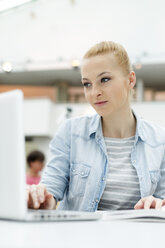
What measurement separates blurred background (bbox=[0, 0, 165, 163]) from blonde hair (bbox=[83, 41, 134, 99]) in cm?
604

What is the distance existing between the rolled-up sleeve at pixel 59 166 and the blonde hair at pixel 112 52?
30cm

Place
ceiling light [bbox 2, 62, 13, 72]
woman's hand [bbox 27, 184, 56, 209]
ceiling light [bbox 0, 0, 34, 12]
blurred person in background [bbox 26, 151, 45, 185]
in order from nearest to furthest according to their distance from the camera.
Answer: woman's hand [bbox 27, 184, 56, 209] → blurred person in background [bbox 26, 151, 45, 185] → ceiling light [bbox 0, 0, 34, 12] → ceiling light [bbox 2, 62, 13, 72]

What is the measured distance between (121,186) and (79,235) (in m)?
0.69

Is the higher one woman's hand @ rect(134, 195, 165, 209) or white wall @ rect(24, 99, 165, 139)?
white wall @ rect(24, 99, 165, 139)

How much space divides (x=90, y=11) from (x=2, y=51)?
2432mm

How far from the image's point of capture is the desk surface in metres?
0.40

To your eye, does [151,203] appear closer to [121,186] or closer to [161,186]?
[121,186]

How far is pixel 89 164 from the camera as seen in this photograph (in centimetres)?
120

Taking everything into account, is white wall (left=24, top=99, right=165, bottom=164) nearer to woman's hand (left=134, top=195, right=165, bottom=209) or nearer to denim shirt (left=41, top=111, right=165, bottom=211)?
denim shirt (left=41, top=111, right=165, bottom=211)

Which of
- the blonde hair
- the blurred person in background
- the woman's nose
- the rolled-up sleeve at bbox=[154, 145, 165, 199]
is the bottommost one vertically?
the blurred person in background

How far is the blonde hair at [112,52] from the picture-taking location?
1.15 m

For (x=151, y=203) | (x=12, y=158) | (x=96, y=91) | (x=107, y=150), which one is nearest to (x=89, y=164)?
(x=107, y=150)

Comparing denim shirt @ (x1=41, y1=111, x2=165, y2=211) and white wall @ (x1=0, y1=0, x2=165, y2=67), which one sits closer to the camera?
denim shirt @ (x1=41, y1=111, x2=165, y2=211)

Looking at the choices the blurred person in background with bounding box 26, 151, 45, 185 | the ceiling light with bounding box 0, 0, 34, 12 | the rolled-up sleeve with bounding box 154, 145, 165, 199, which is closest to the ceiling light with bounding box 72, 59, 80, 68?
the ceiling light with bounding box 0, 0, 34, 12
